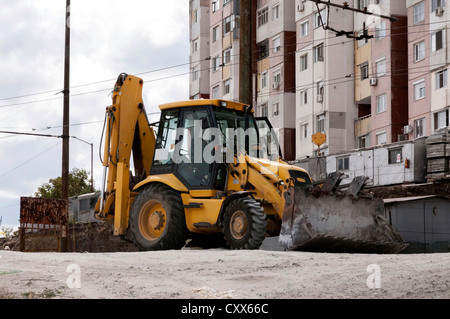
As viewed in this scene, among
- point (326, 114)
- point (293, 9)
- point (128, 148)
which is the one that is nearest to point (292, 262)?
point (128, 148)

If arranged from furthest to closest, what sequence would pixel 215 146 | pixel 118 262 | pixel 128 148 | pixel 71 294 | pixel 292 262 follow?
pixel 128 148 → pixel 215 146 → pixel 118 262 → pixel 292 262 → pixel 71 294

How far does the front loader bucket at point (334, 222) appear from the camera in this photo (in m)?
17.7

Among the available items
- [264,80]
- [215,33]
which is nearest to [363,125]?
[264,80]

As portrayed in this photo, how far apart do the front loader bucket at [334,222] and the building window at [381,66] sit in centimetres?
3891

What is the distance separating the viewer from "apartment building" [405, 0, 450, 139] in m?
50.5

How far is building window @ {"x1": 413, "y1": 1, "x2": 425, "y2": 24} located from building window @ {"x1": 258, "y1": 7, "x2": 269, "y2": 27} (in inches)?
751

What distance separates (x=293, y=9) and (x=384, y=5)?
13.0m

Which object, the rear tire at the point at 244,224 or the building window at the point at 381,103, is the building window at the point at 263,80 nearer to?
the building window at the point at 381,103

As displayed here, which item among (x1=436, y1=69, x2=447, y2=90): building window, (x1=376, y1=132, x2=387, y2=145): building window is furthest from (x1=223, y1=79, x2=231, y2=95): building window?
(x1=436, y1=69, x2=447, y2=90): building window

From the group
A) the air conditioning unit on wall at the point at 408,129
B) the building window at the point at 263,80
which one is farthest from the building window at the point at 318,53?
the air conditioning unit on wall at the point at 408,129

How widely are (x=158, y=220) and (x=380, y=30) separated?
1575 inches

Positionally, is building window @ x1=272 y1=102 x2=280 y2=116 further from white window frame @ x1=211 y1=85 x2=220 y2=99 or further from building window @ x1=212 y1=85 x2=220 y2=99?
building window @ x1=212 y1=85 x2=220 y2=99
